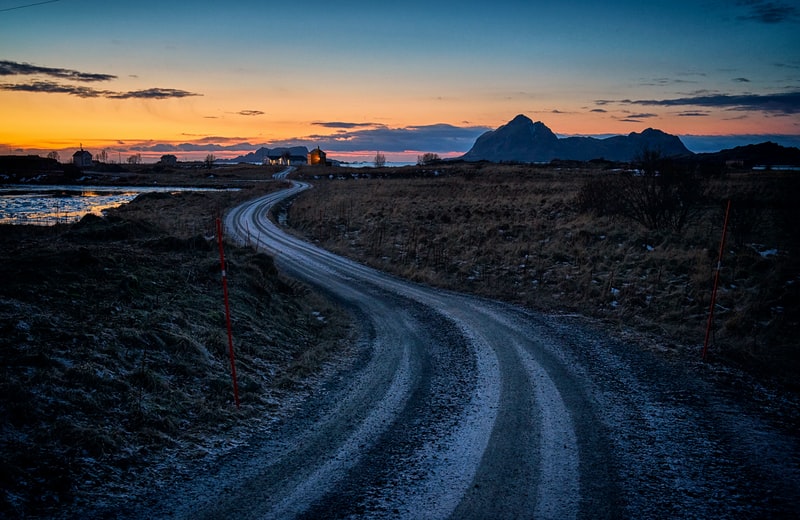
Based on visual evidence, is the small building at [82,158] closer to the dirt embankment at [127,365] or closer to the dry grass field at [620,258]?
the dry grass field at [620,258]

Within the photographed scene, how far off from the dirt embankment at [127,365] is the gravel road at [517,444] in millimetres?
833

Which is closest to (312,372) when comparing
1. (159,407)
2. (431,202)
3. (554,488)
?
(159,407)

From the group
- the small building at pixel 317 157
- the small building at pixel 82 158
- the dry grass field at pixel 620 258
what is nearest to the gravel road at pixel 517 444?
the dry grass field at pixel 620 258

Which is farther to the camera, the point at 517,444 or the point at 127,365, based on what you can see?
the point at 127,365

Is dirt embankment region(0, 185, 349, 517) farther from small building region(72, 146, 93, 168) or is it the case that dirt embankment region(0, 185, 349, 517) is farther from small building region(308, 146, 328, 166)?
small building region(72, 146, 93, 168)

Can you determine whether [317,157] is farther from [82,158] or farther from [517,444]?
[517,444]

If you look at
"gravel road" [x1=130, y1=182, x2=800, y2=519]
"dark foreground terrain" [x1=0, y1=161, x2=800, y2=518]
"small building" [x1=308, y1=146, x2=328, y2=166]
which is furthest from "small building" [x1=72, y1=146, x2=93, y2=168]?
"gravel road" [x1=130, y1=182, x2=800, y2=519]

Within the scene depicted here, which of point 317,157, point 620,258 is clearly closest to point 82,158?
point 317,157

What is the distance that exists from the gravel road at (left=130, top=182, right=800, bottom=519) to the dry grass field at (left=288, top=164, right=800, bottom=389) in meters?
2.66

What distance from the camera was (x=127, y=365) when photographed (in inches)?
294

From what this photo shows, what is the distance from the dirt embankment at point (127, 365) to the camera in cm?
514

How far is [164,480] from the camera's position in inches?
207

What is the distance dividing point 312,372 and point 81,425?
424cm

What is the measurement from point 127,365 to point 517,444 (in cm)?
635
